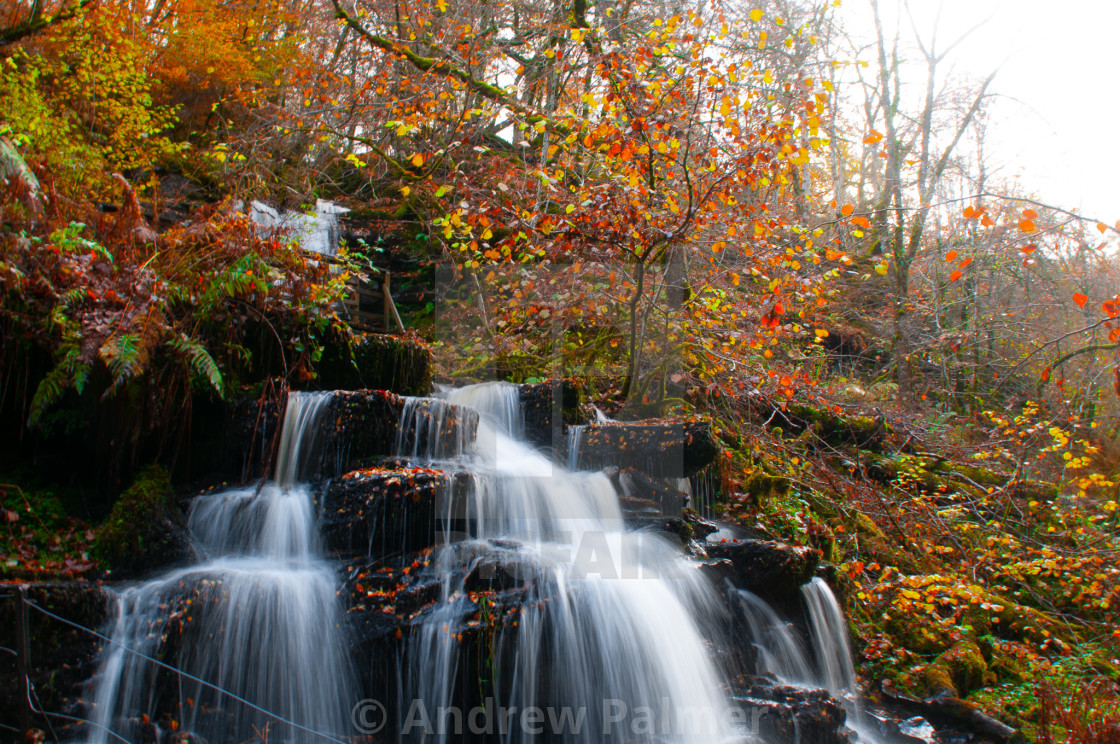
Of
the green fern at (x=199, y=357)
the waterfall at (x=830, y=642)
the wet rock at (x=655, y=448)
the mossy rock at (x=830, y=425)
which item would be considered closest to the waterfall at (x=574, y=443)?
the wet rock at (x=655, y=448)

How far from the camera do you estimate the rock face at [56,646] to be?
10.7 ft

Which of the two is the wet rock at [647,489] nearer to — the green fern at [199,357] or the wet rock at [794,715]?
the wet rock at [794,715]

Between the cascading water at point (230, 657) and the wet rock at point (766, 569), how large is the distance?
3.21 m

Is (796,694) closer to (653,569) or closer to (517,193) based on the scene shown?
(653,569)

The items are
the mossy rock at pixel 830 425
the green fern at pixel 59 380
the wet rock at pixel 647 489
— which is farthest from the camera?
the mossy rock at pixel 830 425

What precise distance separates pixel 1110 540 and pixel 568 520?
6.62 metres

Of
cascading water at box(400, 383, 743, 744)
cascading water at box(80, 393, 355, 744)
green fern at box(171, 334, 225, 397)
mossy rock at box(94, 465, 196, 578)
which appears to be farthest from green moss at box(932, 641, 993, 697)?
green fern at box(171, 334, 225, 397)

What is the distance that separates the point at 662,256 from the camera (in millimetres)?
7656

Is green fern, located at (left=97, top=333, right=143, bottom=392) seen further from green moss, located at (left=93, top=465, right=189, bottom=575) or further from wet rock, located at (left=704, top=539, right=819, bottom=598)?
wet rock, located at (left=704, top=539, right=819, bottom=598)

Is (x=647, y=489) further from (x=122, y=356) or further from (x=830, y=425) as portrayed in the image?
(x=122, y=356)

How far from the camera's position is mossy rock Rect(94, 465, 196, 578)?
437cm

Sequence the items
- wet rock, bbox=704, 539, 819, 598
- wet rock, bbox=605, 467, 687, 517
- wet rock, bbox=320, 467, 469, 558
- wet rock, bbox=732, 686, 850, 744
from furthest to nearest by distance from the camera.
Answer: wet rock, bbox=605, 467, 687, 517
wet rock, bbox=704, 539, 819, 598
wet rock, bbox=320, 467, 469, 558
wet rock, bbox=732, 686, 850, 744

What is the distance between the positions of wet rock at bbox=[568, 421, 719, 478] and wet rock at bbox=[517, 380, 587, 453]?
23.0 inches

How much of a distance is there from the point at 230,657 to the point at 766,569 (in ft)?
13.9
